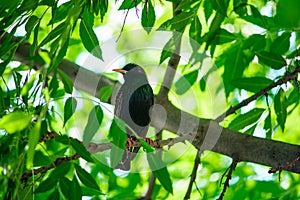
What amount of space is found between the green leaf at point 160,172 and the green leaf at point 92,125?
20 cm

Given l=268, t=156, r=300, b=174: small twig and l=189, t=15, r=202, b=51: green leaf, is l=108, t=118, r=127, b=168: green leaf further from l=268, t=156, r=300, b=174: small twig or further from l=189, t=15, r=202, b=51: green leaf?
l=189, t=15, r=202, b=51: green leaf

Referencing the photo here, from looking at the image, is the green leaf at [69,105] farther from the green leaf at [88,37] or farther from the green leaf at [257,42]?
the green leaf at [257,42]

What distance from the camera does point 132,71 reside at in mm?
4012

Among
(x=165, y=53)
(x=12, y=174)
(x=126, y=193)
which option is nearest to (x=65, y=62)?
(x=165, y=53)

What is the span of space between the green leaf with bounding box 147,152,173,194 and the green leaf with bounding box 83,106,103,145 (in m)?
0.20

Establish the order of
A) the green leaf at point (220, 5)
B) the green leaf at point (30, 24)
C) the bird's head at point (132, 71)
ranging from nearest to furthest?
1. the green leaf at point (30, 24)
2. the green leaf at point (220, 5)
3. the bird's head at point (132, 71)

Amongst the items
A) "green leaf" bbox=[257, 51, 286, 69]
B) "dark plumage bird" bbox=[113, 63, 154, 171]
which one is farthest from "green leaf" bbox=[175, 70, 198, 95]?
"green leaf" bbox=[257, 51, 286, 69]

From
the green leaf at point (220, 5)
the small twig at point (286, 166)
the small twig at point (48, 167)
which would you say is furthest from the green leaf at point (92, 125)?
the small twig at point (286, 166)

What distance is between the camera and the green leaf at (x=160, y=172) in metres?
1.94

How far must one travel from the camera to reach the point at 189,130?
265cm

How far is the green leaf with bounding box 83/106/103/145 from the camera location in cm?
200

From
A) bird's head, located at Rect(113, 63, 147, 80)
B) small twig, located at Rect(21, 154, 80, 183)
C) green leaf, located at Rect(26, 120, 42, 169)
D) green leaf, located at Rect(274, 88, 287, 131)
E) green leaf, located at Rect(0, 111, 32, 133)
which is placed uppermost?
green leaf, located at Rect(274, 88, 287, 131)

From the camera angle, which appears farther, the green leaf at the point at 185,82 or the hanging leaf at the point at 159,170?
the green leaf at the point at 185,82

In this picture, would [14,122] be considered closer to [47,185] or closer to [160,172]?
[47,185]
